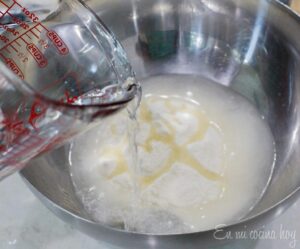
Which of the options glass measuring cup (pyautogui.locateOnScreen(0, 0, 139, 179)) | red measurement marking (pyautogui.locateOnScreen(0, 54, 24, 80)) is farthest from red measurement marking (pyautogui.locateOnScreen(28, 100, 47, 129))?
red measurement marking (pyautogui.locateOnScreen(0, 54, 24, 80))

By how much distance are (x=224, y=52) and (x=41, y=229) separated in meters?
0.48

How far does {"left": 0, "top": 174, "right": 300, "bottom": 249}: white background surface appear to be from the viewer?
65 centimetres

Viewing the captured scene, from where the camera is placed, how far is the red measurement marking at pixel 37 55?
2.31 feet

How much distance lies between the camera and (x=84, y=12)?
27.5 inches

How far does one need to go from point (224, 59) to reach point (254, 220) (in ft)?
1.44

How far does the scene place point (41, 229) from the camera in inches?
26.6

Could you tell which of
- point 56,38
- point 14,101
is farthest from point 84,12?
point 14,101

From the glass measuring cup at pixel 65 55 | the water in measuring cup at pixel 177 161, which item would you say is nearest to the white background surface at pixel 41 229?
the water in measuring cup at pixel 177 161

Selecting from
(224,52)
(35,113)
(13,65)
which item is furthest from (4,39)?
(224,52)

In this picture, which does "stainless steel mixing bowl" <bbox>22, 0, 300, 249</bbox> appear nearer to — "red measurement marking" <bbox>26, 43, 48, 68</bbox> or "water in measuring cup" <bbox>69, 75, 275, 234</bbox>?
"water in measuring cup" <bbox>69, 75, 275, 234</bbox>

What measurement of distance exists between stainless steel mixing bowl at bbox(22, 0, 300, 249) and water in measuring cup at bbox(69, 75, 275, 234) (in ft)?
0.09

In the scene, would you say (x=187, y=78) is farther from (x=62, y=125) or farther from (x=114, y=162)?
(x=62, y=125)

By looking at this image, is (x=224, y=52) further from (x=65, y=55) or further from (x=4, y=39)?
(x=4, y=39)

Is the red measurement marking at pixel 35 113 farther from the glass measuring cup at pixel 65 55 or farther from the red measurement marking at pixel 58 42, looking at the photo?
the red measurement marking at pixel 58 42
